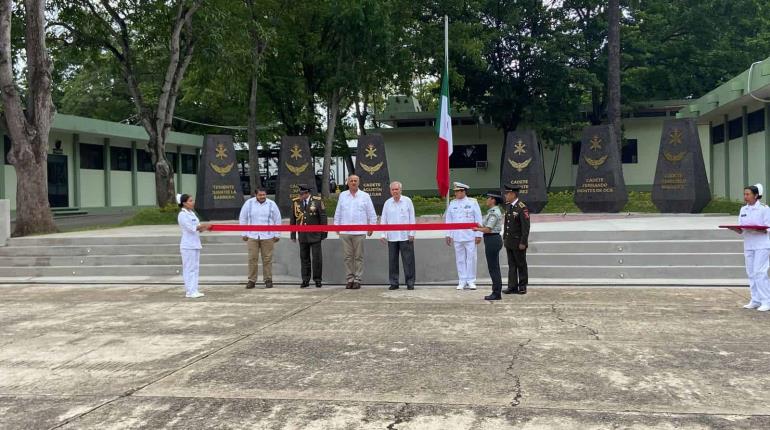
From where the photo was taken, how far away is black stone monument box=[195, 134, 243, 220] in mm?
20922

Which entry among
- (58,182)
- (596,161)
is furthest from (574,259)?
(58,182)

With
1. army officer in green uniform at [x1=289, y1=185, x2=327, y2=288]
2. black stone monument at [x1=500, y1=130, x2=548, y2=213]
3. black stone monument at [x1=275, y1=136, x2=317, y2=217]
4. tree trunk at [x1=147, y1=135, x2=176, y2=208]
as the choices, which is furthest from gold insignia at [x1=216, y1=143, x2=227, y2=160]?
army officer in green uniform at [x1=289, y1=185, x2=327, y2=288]

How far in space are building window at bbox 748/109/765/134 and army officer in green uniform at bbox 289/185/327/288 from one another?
17.7 metres

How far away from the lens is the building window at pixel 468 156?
36.9m

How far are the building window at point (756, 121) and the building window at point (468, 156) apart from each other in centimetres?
1506

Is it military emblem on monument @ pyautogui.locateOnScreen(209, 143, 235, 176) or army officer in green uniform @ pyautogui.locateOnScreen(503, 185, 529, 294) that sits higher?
military emblem on monument @ pyautogui.locateOnScreen(209, 143, 235, 176)

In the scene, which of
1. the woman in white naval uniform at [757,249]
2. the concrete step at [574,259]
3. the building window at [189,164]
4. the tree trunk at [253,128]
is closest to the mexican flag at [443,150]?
the concrete step at [574,259]

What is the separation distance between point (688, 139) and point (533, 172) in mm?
4439

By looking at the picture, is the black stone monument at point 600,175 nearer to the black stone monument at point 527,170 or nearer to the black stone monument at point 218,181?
the black stone monument at point 527,170

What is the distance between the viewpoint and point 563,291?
10.6 m

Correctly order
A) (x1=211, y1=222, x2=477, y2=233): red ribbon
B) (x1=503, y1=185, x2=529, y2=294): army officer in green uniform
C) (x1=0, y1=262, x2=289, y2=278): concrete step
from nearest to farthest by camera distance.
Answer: (x1=503, y1=185, x2=529, y2=294): army officer in green uniform
(x1=211, y1=222, x2=477, y2=233): red ribbon
(x1=0, y1=262, x2=289, y2=278): concrete step

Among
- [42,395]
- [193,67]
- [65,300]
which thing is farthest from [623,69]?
[42,395]

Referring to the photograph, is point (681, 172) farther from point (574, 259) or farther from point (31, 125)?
point (31, 125)

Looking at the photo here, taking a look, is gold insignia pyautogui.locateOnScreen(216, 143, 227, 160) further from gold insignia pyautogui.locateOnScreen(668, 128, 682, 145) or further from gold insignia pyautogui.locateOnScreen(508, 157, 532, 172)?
gold insignia pyautogui.locateOnScreen(668, 128, 682, 145)
